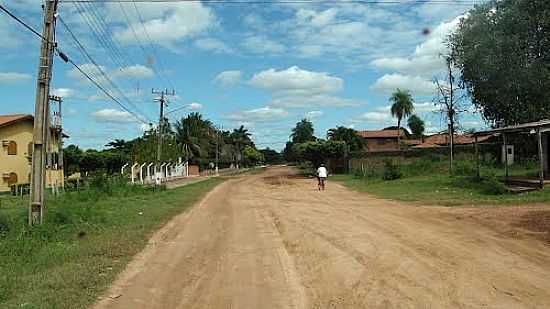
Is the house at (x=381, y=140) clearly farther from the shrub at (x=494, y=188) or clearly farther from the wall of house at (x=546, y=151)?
the shrub at (x=494, y=188)

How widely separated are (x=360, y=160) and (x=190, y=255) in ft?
156

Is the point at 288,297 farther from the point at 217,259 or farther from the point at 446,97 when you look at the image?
the point at 446,97

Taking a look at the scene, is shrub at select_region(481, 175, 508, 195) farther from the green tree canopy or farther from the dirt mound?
the green tree canopy

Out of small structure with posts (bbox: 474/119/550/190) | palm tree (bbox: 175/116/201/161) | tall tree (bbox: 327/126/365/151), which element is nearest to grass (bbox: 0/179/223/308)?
small structure with posts (bbox: 474/119/550/190)

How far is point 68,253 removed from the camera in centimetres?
1108

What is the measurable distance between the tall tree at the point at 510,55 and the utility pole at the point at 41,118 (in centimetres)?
2181

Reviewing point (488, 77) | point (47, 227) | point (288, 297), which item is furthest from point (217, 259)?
→ point (488, 77)

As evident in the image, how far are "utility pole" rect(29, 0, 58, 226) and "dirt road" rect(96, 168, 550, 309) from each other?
3.50 m

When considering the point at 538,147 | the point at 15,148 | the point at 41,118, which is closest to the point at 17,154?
the point at 15,148

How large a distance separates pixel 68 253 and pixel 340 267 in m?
5.48

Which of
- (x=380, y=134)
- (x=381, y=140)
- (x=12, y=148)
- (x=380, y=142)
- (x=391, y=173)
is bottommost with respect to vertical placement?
(x=391, y=173)

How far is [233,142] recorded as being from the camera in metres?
138

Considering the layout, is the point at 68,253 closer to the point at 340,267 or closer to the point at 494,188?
the point at 340,267

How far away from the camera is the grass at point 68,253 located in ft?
25.0
